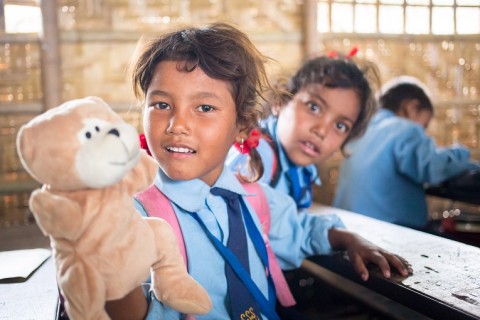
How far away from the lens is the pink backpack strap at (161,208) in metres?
1.10

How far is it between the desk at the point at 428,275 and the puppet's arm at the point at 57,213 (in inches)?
32.0

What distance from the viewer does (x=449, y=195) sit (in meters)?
2.70

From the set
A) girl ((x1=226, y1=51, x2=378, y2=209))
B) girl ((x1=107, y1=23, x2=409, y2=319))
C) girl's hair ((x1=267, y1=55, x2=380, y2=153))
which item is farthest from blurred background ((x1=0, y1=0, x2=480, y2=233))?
girl ((x1=107, y1=23, x2=409, y2=319))

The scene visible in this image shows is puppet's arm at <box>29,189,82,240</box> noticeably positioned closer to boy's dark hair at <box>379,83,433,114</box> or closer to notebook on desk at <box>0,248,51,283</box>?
notebook on desk at <box>0,248,51,283</box>

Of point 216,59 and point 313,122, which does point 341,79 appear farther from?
point 216,59

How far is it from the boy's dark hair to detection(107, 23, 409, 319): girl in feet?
6.27

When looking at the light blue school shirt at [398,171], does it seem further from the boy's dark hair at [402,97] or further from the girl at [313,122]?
the girl at [313,122]

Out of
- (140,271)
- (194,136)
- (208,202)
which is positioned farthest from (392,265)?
(140,271)

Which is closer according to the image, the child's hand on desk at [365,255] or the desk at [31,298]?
the desk at [31,298]

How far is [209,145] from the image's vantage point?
1100mm

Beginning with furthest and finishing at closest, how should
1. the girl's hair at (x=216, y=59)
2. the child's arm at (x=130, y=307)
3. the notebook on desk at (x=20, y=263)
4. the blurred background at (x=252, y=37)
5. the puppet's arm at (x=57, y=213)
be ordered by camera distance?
the blurred background at (x=252, y=37)
the notebook on desk at (x=20, y=263)
the girl's hair at (x=216, y=59)
the child's arm at (x=130, y=307)
the puppet's arm at (x=57, y=213)

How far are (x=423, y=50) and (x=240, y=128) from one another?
3.11 meters

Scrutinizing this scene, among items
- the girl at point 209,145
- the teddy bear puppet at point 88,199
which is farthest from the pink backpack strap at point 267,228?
the teddy bear puppet at point 88,199

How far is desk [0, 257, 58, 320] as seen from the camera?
100 cm
